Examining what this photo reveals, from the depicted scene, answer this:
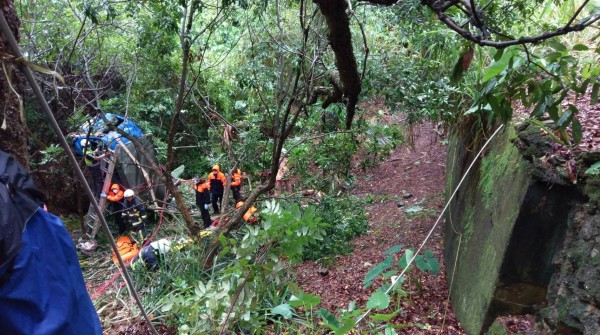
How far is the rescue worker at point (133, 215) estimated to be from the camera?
6.83 meters

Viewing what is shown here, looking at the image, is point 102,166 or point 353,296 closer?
point 353,296

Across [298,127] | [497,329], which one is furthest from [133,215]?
[497,329]

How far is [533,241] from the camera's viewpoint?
277 cm

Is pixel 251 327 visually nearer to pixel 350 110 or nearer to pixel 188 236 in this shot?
pixel 350 110

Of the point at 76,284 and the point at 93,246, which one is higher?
the point at 76,284

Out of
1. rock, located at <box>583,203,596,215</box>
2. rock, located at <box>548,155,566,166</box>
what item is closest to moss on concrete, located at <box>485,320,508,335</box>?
rock, located at <box>583,203,596,215</box>

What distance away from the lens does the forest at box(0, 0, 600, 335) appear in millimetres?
2195

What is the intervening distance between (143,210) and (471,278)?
5285 millimetres

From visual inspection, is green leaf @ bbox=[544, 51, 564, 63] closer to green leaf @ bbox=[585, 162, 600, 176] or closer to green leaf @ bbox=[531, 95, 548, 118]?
green leaf @ bbox=[531, 95, 548, 118]

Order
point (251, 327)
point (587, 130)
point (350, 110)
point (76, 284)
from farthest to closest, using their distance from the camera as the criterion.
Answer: point (350, 110)
point (251, 327)
point (587, 130)
point (76, 284)

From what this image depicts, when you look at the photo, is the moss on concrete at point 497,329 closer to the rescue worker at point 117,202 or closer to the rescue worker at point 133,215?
the rescue worker at point 133,215

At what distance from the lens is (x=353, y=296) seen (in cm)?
451

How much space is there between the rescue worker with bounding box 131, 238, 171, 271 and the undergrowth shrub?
1747 millimetres

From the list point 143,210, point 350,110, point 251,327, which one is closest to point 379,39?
point 350,110
